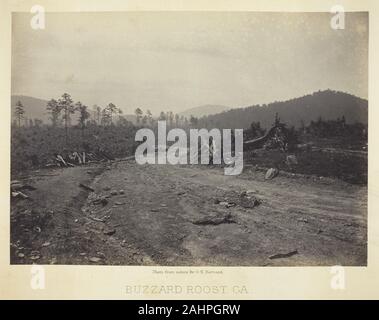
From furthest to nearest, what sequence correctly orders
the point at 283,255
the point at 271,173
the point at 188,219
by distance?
the point at 271,173, the point at 188,219, the point at 283,255

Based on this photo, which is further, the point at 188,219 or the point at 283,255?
the point at 188,219

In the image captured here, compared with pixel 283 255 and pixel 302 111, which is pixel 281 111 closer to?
pixel 302 111

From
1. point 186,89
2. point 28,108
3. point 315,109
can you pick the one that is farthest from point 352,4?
point 28,108

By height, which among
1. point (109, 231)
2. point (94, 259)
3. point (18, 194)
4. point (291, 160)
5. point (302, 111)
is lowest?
point (94, 259)

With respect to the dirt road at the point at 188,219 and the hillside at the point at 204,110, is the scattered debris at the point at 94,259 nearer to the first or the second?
the dirt road at the point at 188,219

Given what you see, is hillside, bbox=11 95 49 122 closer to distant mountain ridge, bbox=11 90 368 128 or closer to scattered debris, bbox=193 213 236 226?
distant mountain ridge, bbox=11 90 368 128

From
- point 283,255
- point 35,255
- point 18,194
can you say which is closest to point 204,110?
point 283,255

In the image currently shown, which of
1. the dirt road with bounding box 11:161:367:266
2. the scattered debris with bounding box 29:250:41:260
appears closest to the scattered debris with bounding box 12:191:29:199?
the dirt road with bounding box 11:161:367:266
